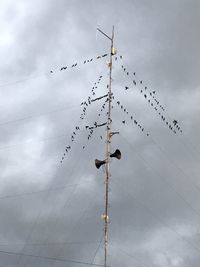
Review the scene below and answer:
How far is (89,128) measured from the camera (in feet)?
261

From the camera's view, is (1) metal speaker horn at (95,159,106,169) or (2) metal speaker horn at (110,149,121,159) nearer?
(2) metal speaker horn at (110,149,121,159)

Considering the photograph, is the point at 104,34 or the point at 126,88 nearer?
the point at 126,88

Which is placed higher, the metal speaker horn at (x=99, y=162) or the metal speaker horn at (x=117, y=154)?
the metal speaker horn at (x=117, y=154)

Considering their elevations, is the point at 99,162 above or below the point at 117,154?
below

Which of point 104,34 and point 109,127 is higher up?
point 104,34

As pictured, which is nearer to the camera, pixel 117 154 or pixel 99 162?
pixel 117 154

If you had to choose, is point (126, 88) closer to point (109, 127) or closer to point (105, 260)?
point (109, 127)

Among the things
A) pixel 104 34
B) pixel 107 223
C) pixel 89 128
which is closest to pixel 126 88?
pixel 89 128

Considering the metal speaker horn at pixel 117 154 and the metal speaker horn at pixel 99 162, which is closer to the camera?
the metal speaker horn at pixel 117 154

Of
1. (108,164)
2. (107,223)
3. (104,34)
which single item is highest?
(104,34)

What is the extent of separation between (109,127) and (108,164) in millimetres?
5764

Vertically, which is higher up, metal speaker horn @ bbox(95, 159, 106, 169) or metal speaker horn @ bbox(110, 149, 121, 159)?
metal speaker horn @ bbox(110, 149, 121, 159)

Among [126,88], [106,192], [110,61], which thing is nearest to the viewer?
[126,88]

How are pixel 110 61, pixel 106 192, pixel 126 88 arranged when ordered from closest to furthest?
1. pixel 126 88
2. pixel 106 192
3. pixel 110 61
